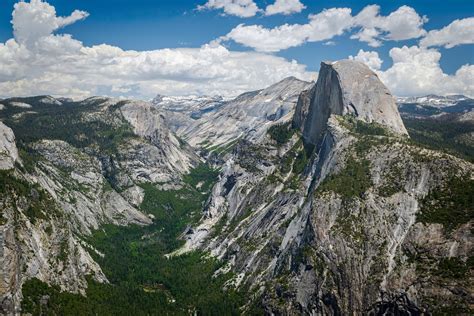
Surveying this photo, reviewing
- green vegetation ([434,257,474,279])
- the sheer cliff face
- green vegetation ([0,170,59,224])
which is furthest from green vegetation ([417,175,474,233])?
green vegetation ([0,170,59,224])

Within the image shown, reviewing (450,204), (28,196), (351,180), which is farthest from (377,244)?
(28,196)

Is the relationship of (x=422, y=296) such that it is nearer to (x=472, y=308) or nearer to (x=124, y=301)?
(x=472, y=308)

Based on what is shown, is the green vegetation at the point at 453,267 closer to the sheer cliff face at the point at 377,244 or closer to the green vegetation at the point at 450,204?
the sheer cliff face at the point at 377,244

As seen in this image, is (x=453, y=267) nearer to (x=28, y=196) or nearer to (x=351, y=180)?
(x=351, y=180)

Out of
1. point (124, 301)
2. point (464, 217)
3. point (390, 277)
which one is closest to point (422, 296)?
point (390, 277)

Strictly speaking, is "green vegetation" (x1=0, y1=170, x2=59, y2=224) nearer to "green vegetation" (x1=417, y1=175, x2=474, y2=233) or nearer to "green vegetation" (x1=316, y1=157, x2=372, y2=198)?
"green vegetation" (x1=316, y1=157, x2=372, y2=198)

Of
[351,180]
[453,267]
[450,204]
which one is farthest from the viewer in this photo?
[351,180]
